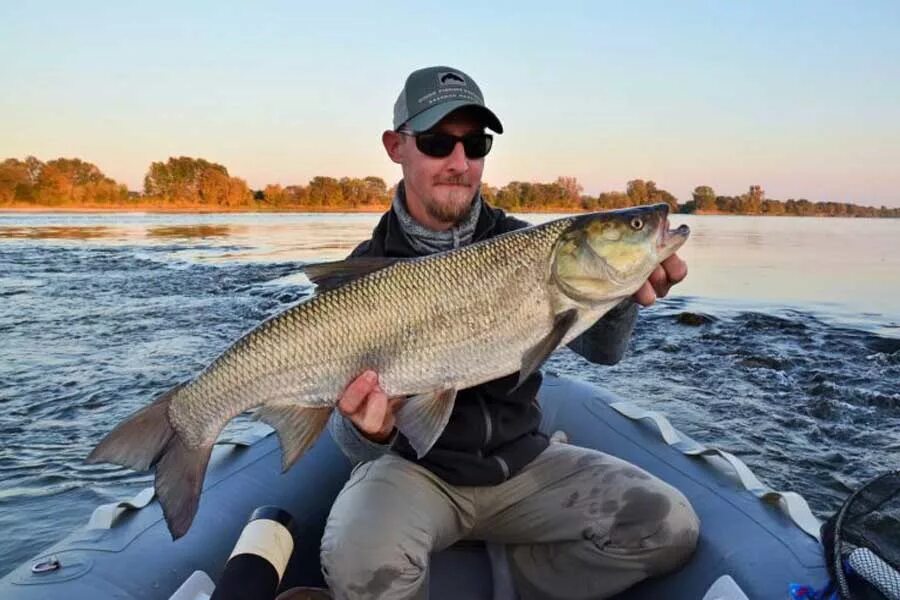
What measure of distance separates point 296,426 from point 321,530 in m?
1.29

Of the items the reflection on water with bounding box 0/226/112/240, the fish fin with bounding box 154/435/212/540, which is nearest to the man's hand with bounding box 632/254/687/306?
the fish fin with bounding box 154/435/212/540

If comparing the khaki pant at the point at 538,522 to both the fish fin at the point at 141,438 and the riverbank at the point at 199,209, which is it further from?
the riverbank at the point at 199,209

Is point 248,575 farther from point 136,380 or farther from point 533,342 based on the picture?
point 136,380

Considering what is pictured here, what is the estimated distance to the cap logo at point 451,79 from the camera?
13.4 feet

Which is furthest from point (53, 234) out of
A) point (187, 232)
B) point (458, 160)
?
point (458, 160)

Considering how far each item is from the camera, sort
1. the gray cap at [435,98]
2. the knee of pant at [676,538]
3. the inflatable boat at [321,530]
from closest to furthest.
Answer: the inflatable boat at [321,530] < the knee of pant at [676,538] < the gray cap at [435,98]

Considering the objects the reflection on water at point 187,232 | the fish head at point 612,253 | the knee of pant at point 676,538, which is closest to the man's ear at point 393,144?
the fish head at point 612,253

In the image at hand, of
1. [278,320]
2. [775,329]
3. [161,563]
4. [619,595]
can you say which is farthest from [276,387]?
[775,329]

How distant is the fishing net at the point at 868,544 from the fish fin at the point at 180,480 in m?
2.50

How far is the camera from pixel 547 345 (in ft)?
10.5

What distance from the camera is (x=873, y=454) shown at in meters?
6.58

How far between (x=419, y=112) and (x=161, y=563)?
2.70 meters

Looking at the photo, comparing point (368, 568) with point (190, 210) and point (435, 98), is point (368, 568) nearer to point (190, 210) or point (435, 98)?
point (435, 98)

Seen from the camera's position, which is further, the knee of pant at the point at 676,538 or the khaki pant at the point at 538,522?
the knee of pant at the point at 676,538
